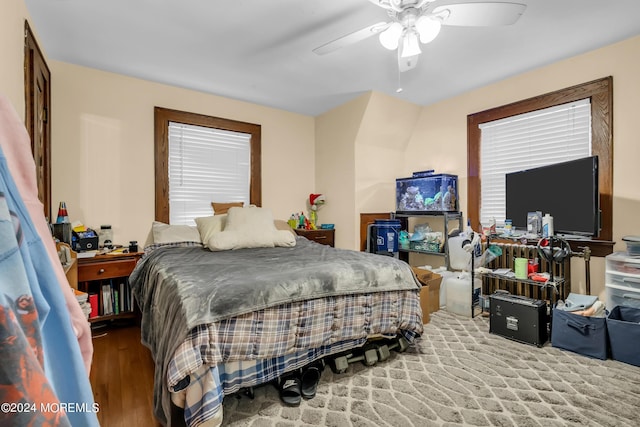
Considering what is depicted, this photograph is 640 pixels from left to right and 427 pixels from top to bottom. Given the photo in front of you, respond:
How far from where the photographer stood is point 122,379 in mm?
1939

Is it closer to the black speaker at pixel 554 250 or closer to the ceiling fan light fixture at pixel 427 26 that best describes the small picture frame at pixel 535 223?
the black speaker at pixel 554 250

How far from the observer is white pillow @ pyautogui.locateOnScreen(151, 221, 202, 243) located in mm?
2961

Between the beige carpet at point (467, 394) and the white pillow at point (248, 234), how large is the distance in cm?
133

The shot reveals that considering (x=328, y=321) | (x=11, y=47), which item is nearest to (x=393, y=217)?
(x=328, y=321)

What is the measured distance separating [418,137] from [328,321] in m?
3.26

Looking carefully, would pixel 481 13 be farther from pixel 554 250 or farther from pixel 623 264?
pixel 623 264

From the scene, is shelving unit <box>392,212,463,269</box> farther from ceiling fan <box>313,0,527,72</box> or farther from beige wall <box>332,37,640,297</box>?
ceiling fan <box>313,0,527,72</box>

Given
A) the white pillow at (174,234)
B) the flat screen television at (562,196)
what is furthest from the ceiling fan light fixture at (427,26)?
the white pillow at (174,234)

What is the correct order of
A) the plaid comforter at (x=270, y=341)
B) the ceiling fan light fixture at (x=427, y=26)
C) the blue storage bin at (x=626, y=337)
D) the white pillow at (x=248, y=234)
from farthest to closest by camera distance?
the white pillow at (x=248, y=234) < the blue storage bin at (x=626, y=337) < the ceiling fan light fixture at (x=427, y=26) < the plaid comforter at (x=270, y=341)

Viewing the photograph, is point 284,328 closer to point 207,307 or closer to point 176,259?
point 207,307

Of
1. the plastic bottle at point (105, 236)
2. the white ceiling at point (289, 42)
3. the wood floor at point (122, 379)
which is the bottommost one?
the wood floor at point (122, 379)

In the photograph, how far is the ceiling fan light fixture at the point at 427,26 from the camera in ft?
5.70

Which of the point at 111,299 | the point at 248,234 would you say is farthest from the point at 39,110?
the point at 248,234

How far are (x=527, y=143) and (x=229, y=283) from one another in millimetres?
3372
